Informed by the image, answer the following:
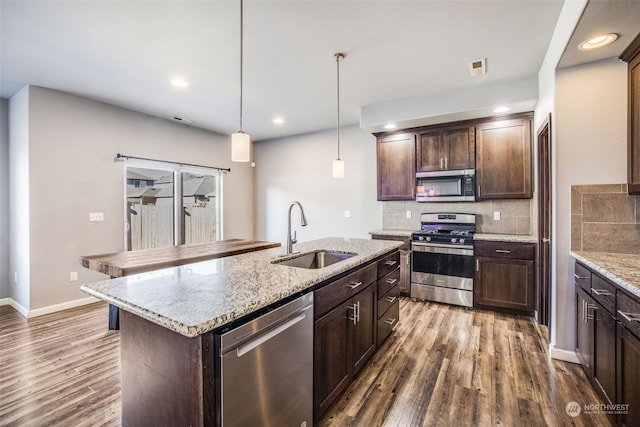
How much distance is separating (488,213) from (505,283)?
3.25ft

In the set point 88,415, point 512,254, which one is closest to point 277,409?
point 88,415

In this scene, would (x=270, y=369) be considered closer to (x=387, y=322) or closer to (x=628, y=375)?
(x=387, y=322)

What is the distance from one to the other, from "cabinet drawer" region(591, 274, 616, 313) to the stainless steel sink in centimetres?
152

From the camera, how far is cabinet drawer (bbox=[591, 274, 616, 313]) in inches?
62.0

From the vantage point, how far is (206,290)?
1316 mm

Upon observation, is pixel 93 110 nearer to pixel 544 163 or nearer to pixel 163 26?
pixel 163 26

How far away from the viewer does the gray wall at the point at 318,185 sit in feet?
15.6

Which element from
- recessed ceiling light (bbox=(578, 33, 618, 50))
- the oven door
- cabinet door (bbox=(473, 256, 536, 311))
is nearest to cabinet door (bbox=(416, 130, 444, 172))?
the oven door

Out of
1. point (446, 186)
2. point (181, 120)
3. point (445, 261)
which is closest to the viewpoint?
point (445, 261)

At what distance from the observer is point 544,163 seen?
9.93ft

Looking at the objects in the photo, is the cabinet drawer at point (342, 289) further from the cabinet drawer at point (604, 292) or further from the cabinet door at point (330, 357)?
the cabinet drawer at point (604, 292)

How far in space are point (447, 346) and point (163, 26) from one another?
141 inches

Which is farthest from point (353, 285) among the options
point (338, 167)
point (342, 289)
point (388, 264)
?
point (338, 167)

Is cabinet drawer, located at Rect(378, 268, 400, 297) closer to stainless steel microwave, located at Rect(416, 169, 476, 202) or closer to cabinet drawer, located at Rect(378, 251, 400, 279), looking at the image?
cabinet drawer, located at Rect(378, 251, 400, 279)
